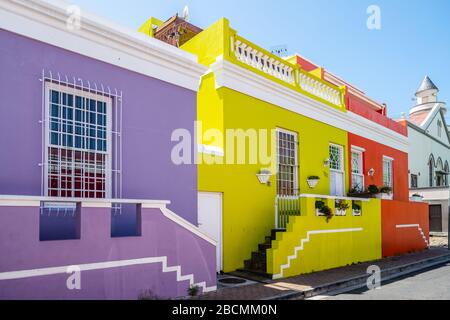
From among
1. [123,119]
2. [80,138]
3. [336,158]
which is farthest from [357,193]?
[80,138]

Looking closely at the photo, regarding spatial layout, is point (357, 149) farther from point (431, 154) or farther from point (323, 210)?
point (431, 154)

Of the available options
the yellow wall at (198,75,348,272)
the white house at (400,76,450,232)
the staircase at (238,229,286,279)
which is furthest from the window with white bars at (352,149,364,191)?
the staircase at (238,229,286,279)

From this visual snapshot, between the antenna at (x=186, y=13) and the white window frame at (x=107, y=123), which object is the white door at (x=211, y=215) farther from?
the antenna at (x=186, y=13)

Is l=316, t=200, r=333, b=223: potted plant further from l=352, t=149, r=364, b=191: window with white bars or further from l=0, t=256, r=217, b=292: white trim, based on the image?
l=352, t=149, r=364, b=191: window with white bars

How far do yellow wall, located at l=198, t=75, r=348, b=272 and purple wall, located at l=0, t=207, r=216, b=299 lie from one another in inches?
78.8

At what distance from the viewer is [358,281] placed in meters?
9.31

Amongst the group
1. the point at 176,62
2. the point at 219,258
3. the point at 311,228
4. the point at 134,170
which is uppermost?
the point at 176,62

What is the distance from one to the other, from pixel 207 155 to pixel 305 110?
4.55 metres

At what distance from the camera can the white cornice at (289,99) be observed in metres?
9.88

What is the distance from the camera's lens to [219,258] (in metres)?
9.34

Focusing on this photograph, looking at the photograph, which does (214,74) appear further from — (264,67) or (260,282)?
(260,282)

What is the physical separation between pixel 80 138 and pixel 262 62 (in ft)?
20.4
